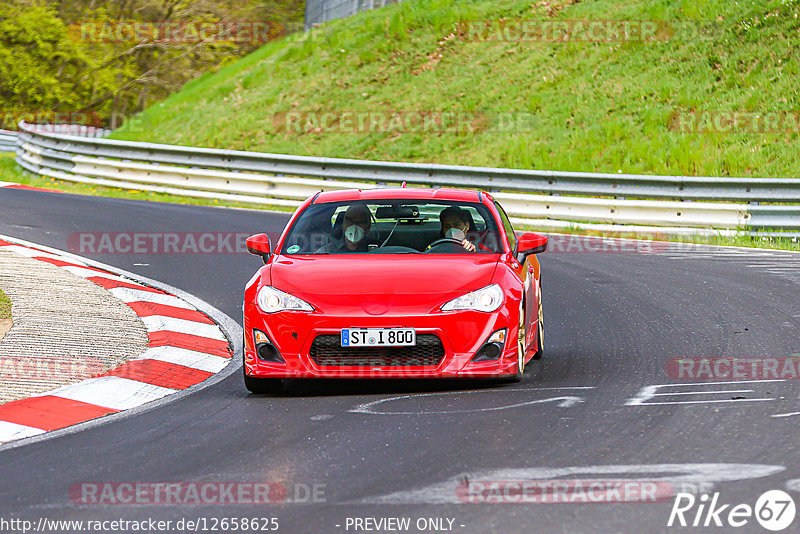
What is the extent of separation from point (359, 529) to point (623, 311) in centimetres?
693

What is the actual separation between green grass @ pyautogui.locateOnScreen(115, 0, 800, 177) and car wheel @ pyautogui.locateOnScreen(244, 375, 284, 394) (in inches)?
660

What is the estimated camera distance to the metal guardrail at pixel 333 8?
39.9m

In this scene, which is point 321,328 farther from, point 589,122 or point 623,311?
point 589,122

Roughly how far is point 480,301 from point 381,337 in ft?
2.27

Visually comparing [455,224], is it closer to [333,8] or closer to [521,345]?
[521,345]

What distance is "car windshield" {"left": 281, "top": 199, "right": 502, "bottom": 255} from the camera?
837cm

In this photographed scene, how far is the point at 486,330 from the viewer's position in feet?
24.1

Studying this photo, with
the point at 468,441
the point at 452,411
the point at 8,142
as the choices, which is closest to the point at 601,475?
the point at 468,441

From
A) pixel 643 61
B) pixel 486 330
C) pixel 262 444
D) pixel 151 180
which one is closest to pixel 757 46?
pixel 643 61

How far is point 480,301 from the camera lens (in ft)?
24.3

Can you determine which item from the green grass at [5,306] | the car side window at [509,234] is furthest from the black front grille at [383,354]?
the green grass at [5,306]

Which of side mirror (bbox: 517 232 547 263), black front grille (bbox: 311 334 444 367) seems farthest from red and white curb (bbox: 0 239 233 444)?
side mirror (bbox: 517 232 547 263)

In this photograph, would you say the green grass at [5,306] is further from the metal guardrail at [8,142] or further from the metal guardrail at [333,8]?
the metal guardrail at [333,8]

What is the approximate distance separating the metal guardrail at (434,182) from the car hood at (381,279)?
1058 cm
